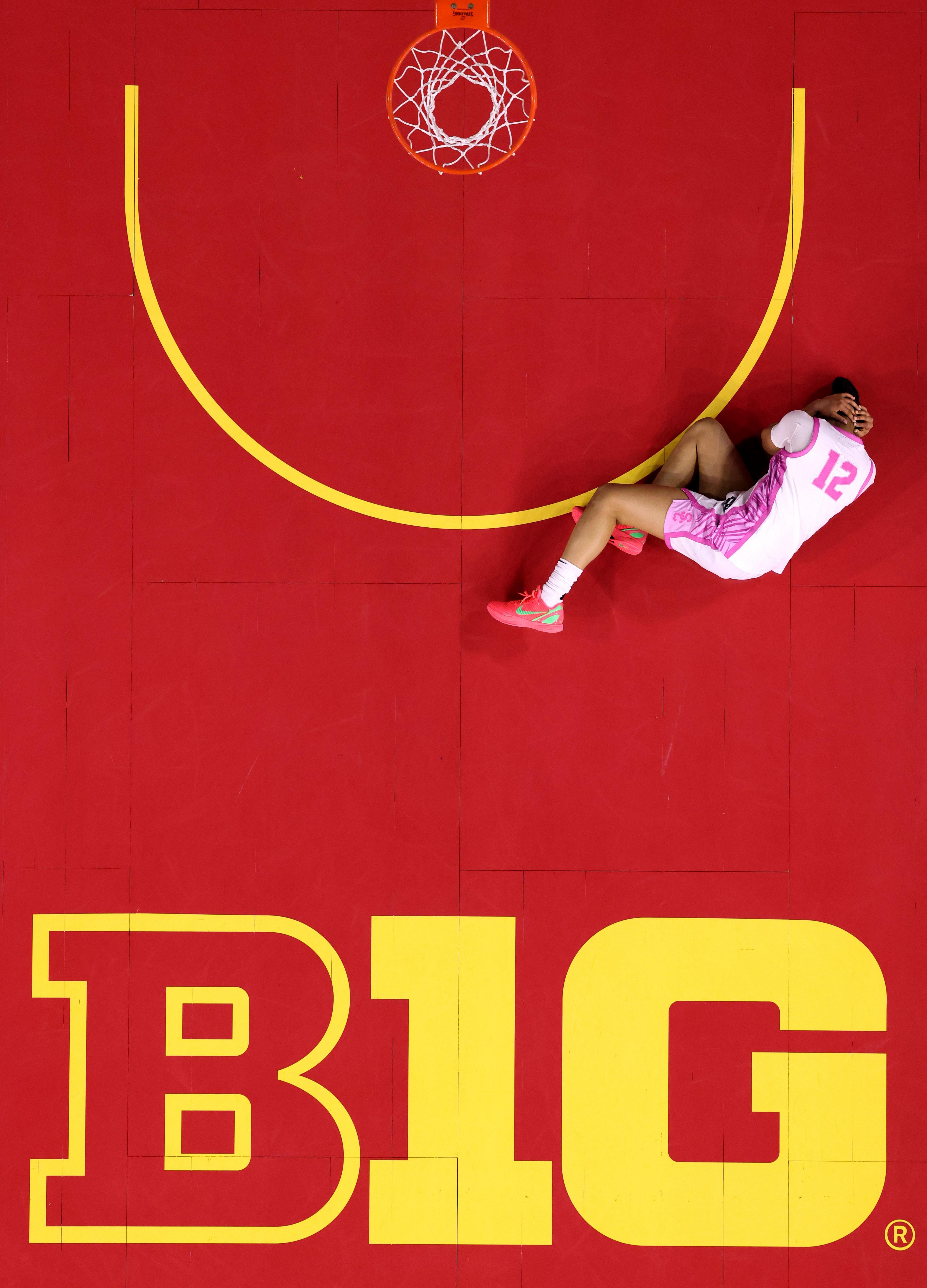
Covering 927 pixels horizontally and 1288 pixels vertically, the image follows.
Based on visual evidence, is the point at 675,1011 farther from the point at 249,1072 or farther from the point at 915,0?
the point at 915,0

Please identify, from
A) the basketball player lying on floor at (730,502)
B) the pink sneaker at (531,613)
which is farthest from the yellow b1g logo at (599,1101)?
the basketball player lying on floor at (730,502)

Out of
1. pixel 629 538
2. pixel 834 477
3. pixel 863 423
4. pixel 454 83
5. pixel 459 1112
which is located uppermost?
pixel 454 83

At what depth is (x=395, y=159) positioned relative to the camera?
3572 mm

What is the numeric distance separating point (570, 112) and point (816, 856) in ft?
11.0

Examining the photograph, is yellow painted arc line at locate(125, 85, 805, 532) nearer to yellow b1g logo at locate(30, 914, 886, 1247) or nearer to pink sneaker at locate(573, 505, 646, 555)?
pink sneaker at locate(573, 505, 646, 555)

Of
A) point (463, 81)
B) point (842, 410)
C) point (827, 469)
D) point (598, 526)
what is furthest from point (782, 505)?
point (463, 81)

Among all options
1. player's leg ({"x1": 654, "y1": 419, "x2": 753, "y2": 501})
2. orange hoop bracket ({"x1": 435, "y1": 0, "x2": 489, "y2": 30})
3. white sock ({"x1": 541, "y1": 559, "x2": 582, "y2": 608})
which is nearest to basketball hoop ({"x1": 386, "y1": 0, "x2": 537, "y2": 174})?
orange hoop bracket ({"x1": 435, "y1": 0, "x2": 489, "y2": 30})

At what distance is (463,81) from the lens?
11.7ft

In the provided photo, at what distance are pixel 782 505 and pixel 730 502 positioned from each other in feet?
0.76

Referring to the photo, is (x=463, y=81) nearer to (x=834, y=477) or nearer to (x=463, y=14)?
(x=463, y=14)

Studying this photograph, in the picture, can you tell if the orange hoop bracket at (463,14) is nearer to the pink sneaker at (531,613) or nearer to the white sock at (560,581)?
the white sock at (560,581)

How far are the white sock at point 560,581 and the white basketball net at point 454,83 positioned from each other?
1763 millimetres

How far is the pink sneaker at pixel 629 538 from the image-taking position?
11.4 ft

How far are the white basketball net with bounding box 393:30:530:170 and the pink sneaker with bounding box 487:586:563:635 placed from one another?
6.15 feet
